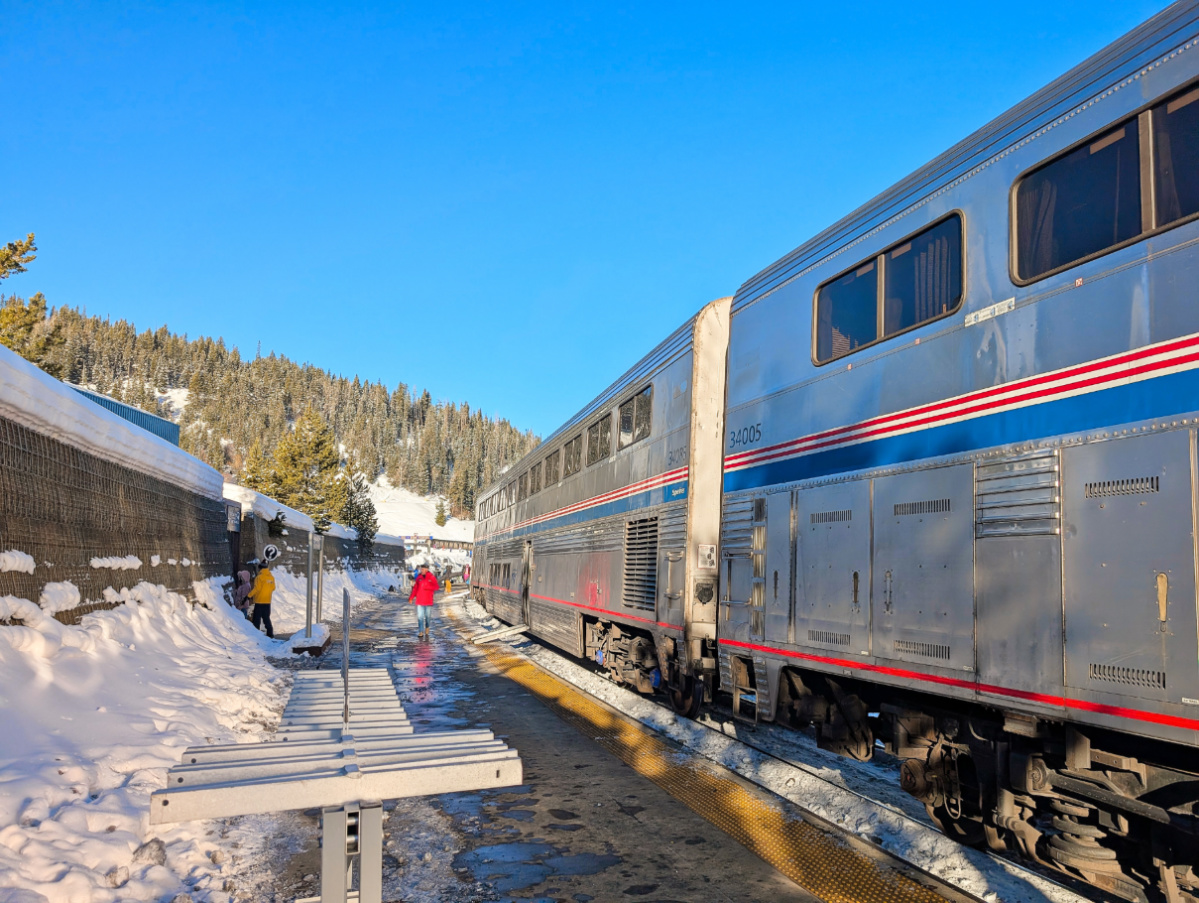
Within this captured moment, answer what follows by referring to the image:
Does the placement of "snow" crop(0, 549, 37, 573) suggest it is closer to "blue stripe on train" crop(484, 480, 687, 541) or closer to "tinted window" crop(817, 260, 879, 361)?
"blue stripe on train" crop(484, 480, 687, 541)

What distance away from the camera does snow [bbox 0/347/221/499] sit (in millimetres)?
7121

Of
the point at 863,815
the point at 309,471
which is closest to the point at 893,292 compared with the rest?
the point at 863,815

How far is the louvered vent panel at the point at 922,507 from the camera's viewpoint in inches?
194

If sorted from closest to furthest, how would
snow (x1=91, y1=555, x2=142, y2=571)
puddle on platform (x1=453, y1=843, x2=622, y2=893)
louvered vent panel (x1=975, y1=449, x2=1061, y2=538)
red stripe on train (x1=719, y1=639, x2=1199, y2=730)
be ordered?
red stripe on train (x1=719, y1=639, x2=1199, y2=730) → louvered vent panel (x1=975, y1=449, x2=1061, y2=538) → puddle on platform (x1=453, y1=843, x2=622, y2=893) → snow (x1=91, y1=555, x2=142, y2=571)

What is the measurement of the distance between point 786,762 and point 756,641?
4.56 ft

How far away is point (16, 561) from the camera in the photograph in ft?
22.8

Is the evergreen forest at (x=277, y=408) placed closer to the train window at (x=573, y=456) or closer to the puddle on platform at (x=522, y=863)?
the train window at (x=573, y=456)

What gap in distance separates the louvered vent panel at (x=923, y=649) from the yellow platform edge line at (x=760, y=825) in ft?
4.49

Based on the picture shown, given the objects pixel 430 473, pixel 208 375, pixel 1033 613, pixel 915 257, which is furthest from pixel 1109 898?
pixel 208 375

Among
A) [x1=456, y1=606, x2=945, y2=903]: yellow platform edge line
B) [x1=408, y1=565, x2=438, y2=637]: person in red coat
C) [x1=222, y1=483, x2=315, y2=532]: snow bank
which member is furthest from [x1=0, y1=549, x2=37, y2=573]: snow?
[x1=222, y1=483, x2=315, y2=532]: snow bank

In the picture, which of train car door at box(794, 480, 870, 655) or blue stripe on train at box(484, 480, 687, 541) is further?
blue stripe on train at box(484, 480, 687, 541)

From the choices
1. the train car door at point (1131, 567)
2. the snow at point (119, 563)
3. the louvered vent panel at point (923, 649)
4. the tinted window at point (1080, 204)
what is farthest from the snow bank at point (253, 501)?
the train car door at point (1131, 567)

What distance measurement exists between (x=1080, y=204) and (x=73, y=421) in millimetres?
9275

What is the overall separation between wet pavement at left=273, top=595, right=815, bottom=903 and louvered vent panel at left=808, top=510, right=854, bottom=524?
2.43 m
